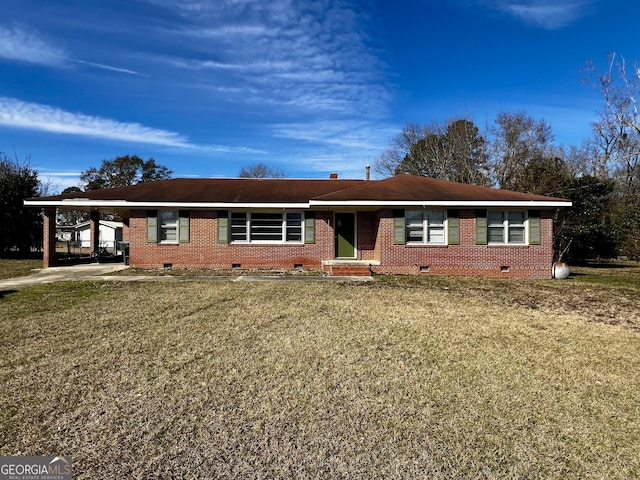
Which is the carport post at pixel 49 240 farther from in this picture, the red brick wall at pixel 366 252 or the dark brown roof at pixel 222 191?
the red brick wall at pixel 366 252

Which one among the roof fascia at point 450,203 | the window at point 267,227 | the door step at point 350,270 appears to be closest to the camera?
the door step at point 350,270

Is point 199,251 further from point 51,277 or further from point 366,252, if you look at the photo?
point 366,252

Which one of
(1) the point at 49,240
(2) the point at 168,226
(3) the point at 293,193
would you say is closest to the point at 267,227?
(3) the point at 293,193

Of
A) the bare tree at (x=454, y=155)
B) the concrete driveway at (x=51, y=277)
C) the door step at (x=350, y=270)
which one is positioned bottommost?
the concrete driveway at (x=51, y=277)

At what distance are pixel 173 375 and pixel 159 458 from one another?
5.05ft

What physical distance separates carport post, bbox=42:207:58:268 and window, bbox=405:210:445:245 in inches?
557

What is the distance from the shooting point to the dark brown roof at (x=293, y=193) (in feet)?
43.8

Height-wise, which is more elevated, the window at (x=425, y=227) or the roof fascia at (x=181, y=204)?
the roof fascia at (x=181, y=204)

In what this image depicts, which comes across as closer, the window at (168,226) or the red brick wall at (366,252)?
the red brick wall at (366,252)

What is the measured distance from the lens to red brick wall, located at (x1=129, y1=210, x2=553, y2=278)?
13.5 meters

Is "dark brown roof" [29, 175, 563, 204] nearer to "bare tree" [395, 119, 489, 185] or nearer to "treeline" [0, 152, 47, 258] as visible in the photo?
"treeline" [0, 152, 47, 258]

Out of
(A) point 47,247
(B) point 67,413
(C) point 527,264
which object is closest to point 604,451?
(B) point 67,413

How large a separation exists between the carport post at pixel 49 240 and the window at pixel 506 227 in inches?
674

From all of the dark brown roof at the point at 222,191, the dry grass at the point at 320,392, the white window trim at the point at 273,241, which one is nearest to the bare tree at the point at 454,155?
the dark brown roof at the point at 222,191
